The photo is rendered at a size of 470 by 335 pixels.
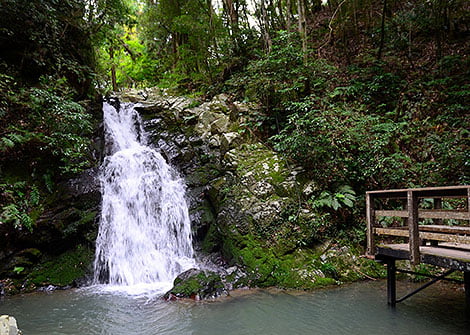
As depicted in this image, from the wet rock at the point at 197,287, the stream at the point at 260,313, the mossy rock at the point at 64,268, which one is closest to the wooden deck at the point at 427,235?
the stream at the point at 260,313

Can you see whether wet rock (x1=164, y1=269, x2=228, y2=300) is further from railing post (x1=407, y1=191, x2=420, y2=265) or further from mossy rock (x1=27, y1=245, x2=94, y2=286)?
railing post (x1=407, y1=191, x2=420, y2=265)

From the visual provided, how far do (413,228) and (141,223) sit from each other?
7.03 metres

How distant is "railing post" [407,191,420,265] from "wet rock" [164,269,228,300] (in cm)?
366

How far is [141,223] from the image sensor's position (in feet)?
29.2

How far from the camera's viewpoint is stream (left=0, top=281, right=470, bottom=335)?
4625 millimetres

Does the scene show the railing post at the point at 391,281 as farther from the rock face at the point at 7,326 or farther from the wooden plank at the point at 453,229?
the rock face at the point at 7,326

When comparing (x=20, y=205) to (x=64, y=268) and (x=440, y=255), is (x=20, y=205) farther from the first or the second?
(x=440, y=255)

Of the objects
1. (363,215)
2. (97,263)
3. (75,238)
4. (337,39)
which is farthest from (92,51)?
(363,215)

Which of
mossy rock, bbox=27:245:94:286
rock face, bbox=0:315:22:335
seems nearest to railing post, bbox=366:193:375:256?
rock face, bbox=0:315:22:335

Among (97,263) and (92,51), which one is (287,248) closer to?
(97,263)

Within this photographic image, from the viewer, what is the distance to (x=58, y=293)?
708cm

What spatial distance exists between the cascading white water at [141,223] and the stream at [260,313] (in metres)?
1.28

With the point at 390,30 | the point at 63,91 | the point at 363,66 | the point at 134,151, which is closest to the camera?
the point at 63,91

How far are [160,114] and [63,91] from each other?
3847mm
